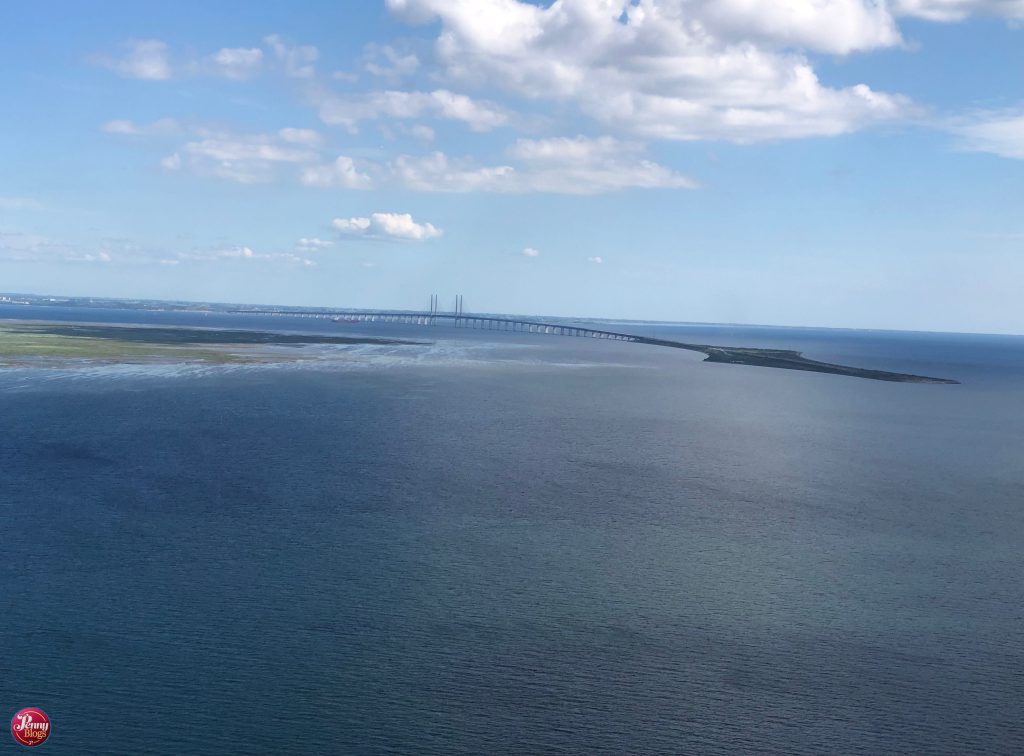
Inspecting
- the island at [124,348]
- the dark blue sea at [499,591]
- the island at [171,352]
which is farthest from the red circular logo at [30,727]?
the island at [171,352]

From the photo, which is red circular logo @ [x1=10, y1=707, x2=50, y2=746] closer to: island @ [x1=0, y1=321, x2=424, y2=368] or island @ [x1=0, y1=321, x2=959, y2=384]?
island @ [x1=0, y1=321, x2=424, y2=368]

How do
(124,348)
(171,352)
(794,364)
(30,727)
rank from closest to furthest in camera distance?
(30,727), (171,352), (124,348), (794,364)

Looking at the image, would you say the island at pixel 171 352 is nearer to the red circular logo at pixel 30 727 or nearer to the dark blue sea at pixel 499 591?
the dark blue sea at pixel 499 591

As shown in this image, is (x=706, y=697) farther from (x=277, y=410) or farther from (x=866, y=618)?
(x=277, y=410)

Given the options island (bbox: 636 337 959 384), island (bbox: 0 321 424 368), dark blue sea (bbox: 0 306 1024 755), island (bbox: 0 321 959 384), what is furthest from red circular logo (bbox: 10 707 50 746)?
island (bbox: 636 337 959 384)

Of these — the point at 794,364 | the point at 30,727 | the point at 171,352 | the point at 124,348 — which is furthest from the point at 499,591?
the point at 794,364

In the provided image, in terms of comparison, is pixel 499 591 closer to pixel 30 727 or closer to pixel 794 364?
pixel 30 727
